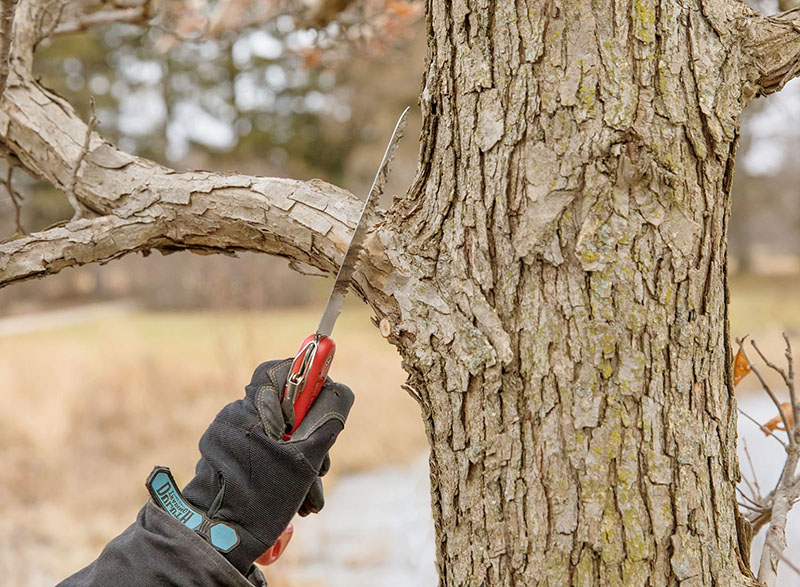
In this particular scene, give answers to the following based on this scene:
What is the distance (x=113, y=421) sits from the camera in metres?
6.54

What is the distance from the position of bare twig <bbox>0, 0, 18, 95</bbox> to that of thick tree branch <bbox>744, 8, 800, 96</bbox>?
3.73 feet

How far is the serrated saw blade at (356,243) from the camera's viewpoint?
1.11 meters

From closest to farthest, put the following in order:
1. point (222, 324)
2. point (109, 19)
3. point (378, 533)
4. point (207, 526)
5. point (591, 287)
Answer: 1. point (591, 287)
2. point (207, 526)
3. point (109, 19)
4. point (378, 533)
5. point (222, 324)

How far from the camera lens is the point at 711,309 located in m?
1.03

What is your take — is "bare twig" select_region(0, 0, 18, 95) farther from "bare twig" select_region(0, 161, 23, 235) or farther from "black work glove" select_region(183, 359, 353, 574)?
"black work glove" select_region(183, 359, 353, 574)

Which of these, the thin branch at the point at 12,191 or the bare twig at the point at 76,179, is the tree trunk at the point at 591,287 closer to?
the bare twig at the point at 76,179

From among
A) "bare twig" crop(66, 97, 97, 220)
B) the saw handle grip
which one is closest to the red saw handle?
the saw handle grip

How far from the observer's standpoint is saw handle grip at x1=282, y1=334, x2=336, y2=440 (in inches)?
45.7

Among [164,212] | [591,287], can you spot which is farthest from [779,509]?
[164,212]

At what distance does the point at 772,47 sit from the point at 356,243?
0.71 metres

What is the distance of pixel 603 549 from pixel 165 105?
58.0 ft

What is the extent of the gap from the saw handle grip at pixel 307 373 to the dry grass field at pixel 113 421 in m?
3.81

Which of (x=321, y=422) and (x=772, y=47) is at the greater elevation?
(x=772, y=47)

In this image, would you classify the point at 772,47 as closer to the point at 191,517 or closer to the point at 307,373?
the point at 307,373
